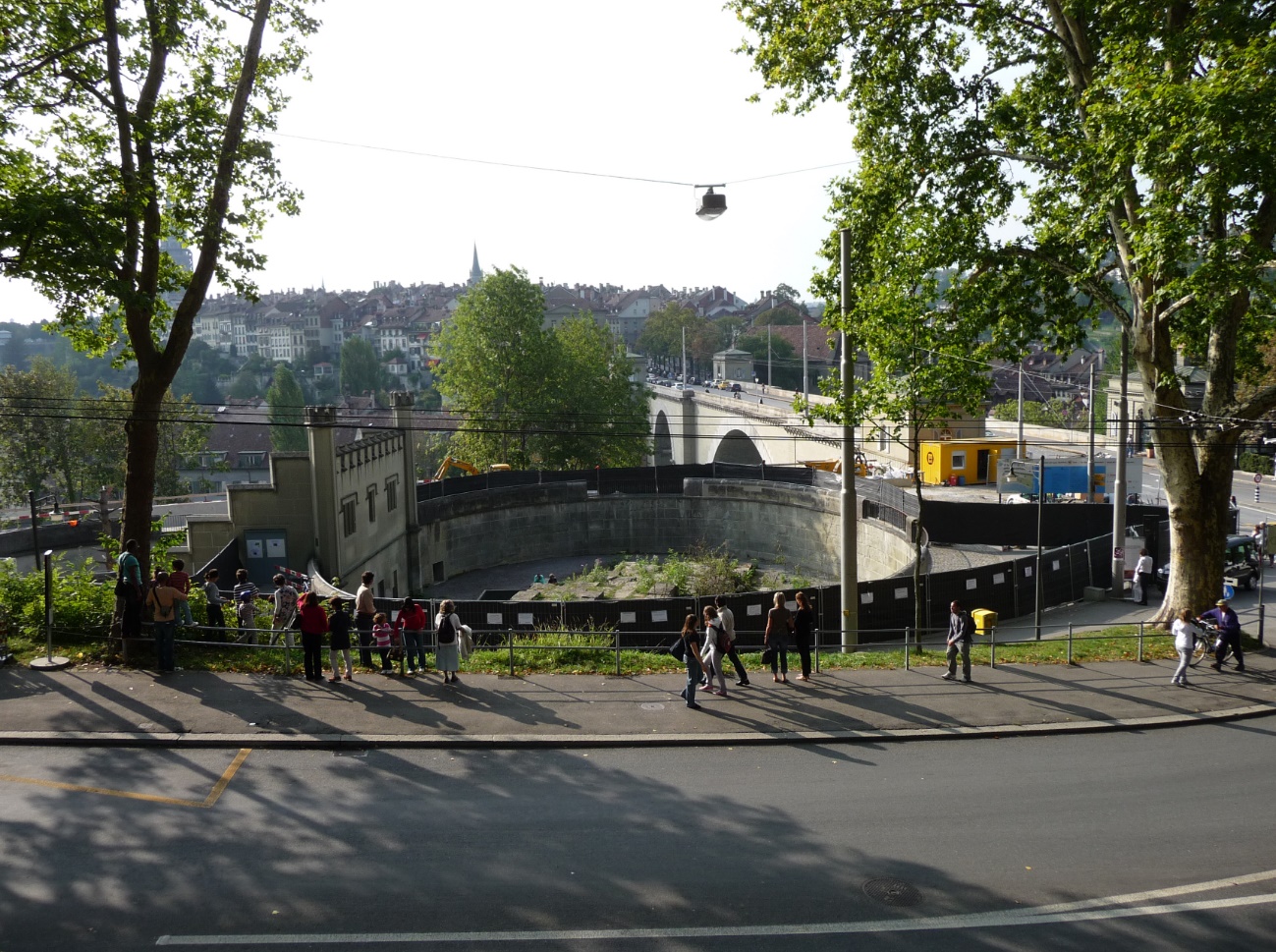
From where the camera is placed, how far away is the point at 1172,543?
1825 centimetres

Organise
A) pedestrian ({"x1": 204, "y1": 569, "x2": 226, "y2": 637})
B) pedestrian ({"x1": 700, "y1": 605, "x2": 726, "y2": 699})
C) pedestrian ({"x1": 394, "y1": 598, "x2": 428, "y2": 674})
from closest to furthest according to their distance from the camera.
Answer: pedestrian ({"x1": 700, "y1": 605, "x2": 726, "y2": 699}), pedestrian ({"x1": 394, "y1": 598, "x2": 428, "y2": 674}), pedestrian ({"x1": 204, "y1": 569, "x2": 226, "y2": 637})

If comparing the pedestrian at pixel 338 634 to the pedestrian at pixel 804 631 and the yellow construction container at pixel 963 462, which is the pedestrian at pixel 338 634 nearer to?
the pedestrian at pixel 804 631

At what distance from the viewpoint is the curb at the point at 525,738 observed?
11289mm

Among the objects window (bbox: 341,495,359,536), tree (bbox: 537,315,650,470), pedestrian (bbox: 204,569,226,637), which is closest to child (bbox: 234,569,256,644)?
pedestrian (bbox: 204,569,226,637)

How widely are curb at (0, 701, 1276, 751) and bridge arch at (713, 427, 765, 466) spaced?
54969mm

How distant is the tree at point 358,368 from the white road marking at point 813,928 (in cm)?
13967

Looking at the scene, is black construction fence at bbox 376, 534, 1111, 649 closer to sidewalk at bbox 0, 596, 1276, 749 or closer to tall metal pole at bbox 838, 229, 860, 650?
tall metal pole at bbox 838, 229, 860, 650

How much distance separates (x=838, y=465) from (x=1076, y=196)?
31484mm

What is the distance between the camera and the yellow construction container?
45188 mm

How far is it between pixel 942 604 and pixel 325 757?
1554 cm

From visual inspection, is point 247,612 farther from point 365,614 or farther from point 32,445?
point 32,445

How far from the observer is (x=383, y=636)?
47.8 feet

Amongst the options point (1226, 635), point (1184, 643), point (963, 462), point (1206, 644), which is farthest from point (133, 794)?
point (963, 462)

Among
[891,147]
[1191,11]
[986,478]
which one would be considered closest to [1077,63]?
[1191,11]
